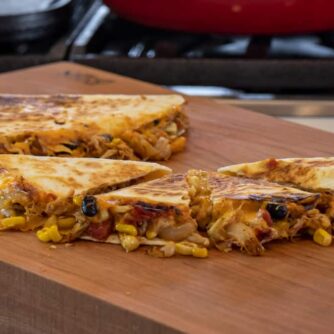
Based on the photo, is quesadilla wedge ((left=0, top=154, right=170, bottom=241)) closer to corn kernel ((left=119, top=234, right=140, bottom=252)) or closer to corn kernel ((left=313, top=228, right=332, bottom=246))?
corn kernel ((left=119, top=234, right=140, bottom=252))

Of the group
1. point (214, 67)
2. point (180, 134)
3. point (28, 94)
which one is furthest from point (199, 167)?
point (214, 67)

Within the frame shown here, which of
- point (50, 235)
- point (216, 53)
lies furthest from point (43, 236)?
point (216, 53)

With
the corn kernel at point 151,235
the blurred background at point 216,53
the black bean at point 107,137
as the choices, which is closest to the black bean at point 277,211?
the corn kernel at point 151,235

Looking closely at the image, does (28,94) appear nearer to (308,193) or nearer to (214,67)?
(214,67)

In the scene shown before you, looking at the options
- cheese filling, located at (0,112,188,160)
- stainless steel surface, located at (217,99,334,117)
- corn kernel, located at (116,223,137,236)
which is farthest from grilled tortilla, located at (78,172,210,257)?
stainless steel surface, located at (217,99,334,117)

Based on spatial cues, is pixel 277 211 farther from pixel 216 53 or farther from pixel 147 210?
pixel 216 53

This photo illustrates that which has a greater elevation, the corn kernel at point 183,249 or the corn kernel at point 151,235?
the corn kernel at point 151,235

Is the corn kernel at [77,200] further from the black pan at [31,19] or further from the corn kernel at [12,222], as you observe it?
the black pan at [31,19]
